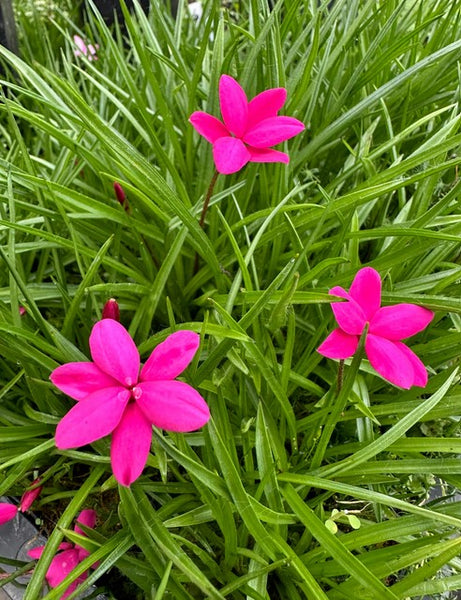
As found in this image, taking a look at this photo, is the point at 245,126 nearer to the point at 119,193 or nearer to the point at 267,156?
the point at 267,156

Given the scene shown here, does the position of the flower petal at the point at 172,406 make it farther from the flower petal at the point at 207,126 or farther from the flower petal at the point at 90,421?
the flower petal at the point at 207,126

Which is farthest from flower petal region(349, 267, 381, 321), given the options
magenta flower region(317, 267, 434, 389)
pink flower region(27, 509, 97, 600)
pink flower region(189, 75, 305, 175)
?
pink flower region(27, 509, 97, 600)

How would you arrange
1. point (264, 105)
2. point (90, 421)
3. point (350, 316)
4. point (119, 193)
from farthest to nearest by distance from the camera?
point (119, 193) → point (264, 105) → point (350, 316) → point (90, 421)

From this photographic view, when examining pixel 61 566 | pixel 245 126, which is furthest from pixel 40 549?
pixel 245 126

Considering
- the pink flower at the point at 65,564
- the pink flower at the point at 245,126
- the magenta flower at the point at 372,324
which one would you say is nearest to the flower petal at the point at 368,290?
the magenta flower at the point at 372,324

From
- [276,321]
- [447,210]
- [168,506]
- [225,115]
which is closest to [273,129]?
[225,115]

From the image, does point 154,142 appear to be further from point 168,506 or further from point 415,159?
point 168,506
